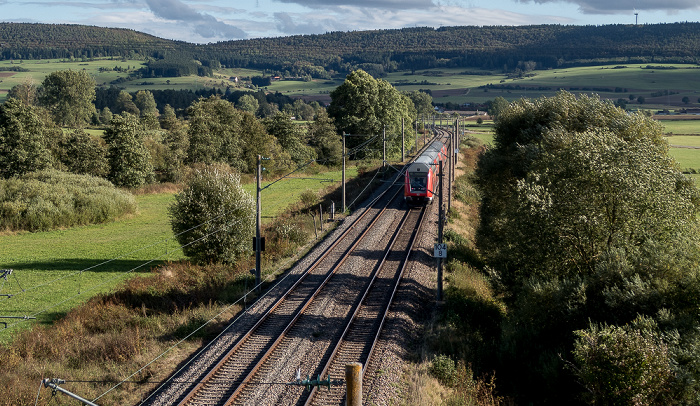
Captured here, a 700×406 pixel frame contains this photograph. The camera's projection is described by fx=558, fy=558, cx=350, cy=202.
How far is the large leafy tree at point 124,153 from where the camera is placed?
56.4 m

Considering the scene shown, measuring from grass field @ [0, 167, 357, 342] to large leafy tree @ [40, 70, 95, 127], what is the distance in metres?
64.6

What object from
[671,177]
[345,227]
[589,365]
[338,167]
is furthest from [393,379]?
[338,167]

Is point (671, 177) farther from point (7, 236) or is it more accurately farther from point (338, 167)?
point (338, 167)

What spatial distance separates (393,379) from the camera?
15391mm

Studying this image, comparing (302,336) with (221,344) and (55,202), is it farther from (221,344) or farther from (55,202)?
(55,202)

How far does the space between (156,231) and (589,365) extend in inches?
1382

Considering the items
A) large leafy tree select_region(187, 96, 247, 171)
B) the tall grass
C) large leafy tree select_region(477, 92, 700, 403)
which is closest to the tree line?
large leafy tree select_region(187, 96, 247, 171)

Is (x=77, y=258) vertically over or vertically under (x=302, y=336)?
under

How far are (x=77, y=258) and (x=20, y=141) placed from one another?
22.8 m

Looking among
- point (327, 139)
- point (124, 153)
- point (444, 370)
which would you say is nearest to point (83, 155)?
point (124, 153)

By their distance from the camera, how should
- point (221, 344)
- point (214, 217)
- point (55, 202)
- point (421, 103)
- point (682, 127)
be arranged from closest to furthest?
point (221, 344) → point (214, 217) → point (55, 202) → point (682, 127) → point (421, 103)

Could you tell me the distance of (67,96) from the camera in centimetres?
10538

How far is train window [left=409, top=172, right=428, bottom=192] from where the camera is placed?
4019 centimetres

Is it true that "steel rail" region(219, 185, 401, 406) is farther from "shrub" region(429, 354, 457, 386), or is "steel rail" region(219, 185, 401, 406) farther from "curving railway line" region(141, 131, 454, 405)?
"shrub" region(429, 354, 457, 386)
